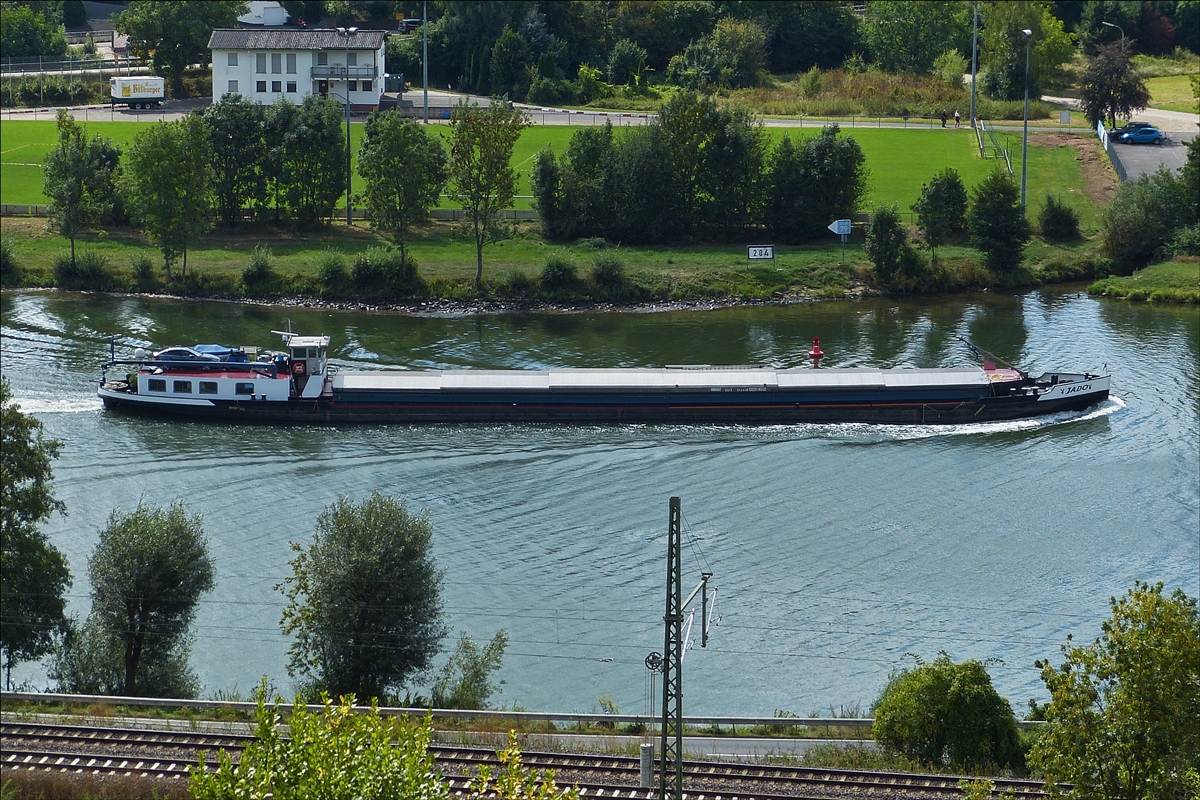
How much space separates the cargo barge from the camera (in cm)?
5866

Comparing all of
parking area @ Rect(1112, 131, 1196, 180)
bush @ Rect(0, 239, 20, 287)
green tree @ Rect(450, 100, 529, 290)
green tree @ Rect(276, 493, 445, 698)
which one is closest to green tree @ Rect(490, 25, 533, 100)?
green tree @ Rect(450, 100, 529, 290)

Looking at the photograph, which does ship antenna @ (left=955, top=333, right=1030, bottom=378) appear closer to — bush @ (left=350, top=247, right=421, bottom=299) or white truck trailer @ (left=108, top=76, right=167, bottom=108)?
bush @ (left=350, top=247, right=421, bottom=299)

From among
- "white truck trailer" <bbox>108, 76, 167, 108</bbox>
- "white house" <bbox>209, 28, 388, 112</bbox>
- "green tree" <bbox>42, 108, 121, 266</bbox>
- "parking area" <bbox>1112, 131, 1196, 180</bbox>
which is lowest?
"green tree" <bbox>42, 108, 121, 266</bbox>

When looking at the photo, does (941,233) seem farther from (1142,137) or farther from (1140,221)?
(1142,137)

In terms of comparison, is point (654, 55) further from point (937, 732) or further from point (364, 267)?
point (937, 732)

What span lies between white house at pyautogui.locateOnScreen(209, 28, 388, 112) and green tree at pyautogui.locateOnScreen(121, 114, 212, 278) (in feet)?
90.1

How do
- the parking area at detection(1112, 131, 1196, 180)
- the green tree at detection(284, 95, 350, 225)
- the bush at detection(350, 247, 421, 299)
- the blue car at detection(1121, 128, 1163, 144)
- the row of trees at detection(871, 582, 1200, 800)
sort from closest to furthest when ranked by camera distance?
1. the row of trees at detection(871, 582, 1200, 800)
2. the bush at detection(350, 247, 421, 299)
3. the green tree at detection(284, 95, 350, 225)
4. the parking area at detection(1112, 131, 1196, 180)
5. the blue car at detection(1121, 128, 1163, 144)

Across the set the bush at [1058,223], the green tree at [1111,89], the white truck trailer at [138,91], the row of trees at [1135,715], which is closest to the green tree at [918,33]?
the green tree at [1111,89]

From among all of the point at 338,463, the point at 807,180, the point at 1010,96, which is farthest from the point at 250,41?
the point at 338,463

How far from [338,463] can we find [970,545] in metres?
21.5

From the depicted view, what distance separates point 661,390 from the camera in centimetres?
5903

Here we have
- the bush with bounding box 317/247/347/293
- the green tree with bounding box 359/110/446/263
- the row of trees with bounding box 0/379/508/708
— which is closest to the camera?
the row of trees with bounding box 0/379/508/708

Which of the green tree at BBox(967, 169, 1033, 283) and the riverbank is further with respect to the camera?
the green tree at BBox(967, 169, 1033, 283)

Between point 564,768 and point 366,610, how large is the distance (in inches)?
304
